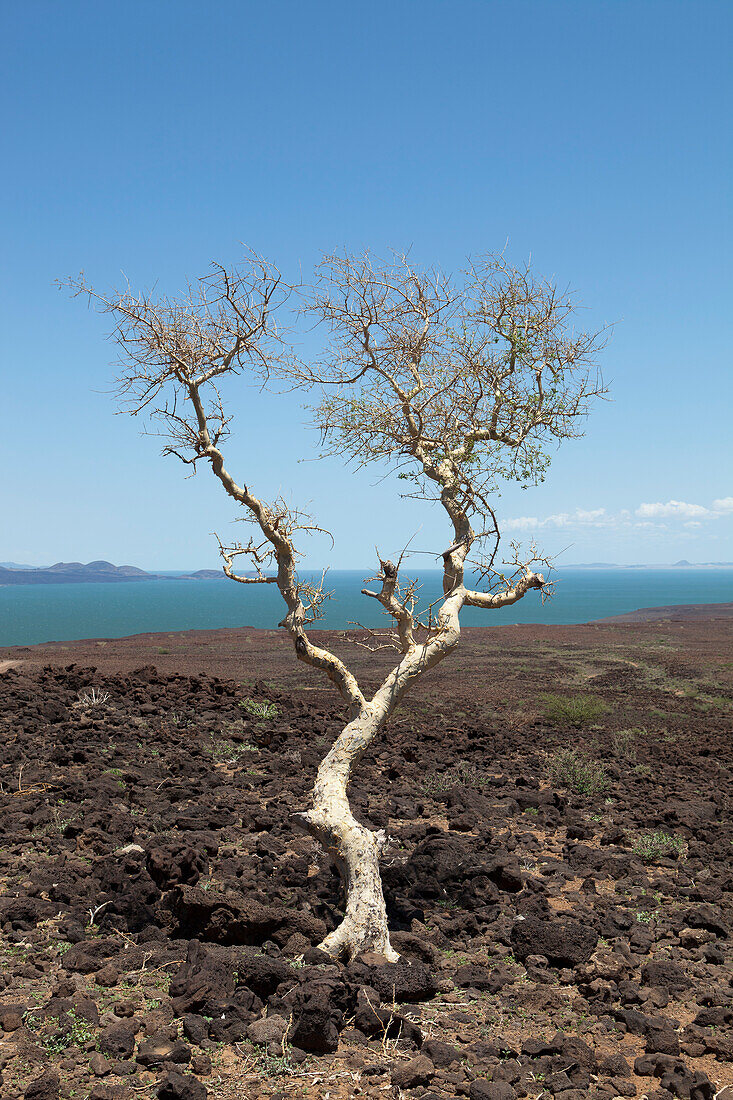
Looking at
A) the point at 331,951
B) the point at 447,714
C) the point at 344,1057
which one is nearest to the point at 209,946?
the point at 331,951

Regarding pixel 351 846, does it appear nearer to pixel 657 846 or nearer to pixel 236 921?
pixel 236 921

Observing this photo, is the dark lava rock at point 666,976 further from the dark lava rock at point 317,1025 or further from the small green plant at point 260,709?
the small green plant at point 260,709

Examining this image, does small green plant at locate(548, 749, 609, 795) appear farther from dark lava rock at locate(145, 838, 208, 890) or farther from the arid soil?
dark lava rock at locate(145, 838, 208, 890)

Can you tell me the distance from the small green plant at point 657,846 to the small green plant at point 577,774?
7.00 ft

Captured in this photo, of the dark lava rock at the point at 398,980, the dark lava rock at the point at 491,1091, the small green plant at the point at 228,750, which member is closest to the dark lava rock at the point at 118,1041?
the dark lava rock at the point at 398,980

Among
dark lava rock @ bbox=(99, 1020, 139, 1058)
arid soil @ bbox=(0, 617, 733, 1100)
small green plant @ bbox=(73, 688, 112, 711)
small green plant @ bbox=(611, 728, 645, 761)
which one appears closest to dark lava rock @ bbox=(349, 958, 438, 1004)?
arid soil @ bbox=(0, 617, 733, 1100)

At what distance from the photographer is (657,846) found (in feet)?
34.7

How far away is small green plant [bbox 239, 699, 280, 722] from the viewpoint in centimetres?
1714

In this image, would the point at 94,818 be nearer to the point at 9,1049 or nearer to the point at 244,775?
the point at 244,775

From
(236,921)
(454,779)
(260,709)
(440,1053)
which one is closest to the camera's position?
(440,1053)

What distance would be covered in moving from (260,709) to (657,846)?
9410 millimetres

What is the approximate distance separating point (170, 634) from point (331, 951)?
182 ft

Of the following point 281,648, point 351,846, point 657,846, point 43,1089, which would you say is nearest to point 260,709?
point 657,846

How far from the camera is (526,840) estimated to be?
10.7 m
